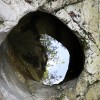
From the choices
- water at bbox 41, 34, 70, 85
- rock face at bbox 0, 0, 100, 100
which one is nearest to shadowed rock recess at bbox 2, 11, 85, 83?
water at bbox 41, 34, 70, 85

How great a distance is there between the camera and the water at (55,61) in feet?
14.4

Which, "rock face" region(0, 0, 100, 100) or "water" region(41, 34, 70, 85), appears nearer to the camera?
"rock face" region(0, 0, 100, 100)

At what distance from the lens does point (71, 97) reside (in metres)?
3.11

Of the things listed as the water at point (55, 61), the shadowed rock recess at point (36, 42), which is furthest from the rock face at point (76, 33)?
the water at point (55, 61)

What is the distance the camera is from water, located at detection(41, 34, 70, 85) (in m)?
4.39

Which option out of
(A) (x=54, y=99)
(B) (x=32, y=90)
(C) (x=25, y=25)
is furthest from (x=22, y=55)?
(A) (x=54, y=99)

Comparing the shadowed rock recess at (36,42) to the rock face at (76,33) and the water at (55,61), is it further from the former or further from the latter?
the rock face at (76,33)

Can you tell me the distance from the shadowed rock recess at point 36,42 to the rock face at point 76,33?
34 centimetres

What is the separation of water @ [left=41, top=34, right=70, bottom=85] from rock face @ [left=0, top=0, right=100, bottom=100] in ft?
3.58

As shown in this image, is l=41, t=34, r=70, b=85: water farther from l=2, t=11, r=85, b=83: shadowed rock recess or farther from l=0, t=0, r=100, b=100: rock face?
l=0, t=0, r=100, b=100: rock face

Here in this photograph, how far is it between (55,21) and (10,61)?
74 cm

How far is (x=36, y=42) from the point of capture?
4.16 metres

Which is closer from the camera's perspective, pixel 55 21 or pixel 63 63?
pixel 55 21

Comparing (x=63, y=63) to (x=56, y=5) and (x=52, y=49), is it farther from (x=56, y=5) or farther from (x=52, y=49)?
(x=56, y=5)
